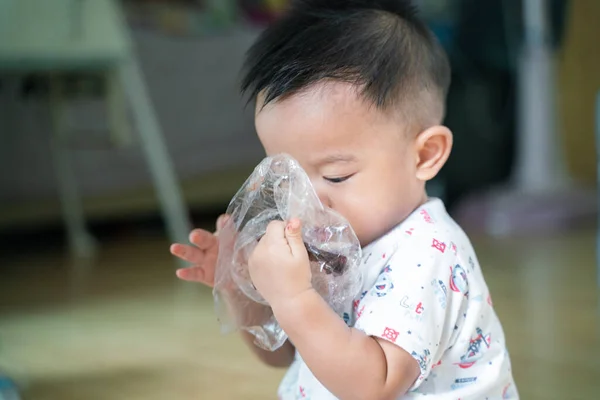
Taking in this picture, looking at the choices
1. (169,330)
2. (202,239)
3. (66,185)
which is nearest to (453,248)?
(202,239)

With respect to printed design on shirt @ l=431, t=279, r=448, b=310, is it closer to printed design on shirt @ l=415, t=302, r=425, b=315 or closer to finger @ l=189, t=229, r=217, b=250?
printed design on shirt @ l=415, t=302, r=425, b=315

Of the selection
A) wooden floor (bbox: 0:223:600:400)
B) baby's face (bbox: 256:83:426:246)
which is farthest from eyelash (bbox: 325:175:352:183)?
wooden floor (bbox: 0:223:600:400)

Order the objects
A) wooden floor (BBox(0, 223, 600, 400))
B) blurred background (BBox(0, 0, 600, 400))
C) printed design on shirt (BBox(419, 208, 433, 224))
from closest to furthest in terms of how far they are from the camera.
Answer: printed design on shirt (BBox(419, 208, 433, 224)) < wooden floor (BBox(0, 223, 600, 400)) < blurred background (BBox(0, 0, 600, 400))

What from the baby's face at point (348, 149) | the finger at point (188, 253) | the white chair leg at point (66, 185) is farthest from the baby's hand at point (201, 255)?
the white chair leg at point (66, 185)

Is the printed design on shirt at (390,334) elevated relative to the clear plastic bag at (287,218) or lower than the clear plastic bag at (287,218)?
lower

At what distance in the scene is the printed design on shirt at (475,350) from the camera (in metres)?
0.71

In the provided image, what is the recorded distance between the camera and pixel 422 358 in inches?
25.4

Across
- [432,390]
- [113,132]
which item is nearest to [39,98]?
[113,132]

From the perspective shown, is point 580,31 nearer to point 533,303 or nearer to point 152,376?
point 533,303

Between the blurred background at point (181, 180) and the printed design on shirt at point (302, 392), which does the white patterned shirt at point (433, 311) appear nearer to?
the printed design on shirt at point (302, 392)

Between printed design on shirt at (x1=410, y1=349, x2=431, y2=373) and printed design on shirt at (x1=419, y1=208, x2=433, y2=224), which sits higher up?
printed design on shirt at (x1=419, y1=208, x2=433, y2=224)

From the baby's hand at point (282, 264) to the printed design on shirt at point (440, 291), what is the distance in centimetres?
10

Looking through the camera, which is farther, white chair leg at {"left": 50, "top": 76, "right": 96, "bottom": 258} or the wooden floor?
white chair leg at {"left": 50, "top": 76, "right": 96, "bottom": 258}

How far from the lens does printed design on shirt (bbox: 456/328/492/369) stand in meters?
0.71
